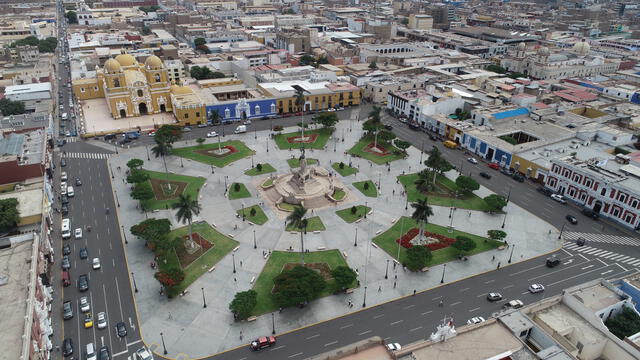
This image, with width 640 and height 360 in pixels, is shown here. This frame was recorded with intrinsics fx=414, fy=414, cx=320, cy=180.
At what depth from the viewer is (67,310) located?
216 ft

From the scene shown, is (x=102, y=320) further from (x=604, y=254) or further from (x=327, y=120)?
(x=604, y=254)

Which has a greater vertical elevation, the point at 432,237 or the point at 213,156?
the point at 213,156

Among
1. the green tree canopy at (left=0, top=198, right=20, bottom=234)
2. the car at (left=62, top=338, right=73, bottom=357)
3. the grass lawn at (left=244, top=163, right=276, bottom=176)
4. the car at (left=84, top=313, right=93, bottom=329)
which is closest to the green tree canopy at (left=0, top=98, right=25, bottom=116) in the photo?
the green tree canopy at (left=0, top=198, right=20, bottom=234)

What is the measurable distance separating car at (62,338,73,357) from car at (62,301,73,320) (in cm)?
506

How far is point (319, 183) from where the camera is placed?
103875 mm

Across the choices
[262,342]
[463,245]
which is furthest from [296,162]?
[262,342]

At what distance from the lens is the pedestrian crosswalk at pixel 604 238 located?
3398 inches

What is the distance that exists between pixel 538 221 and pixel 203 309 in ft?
241

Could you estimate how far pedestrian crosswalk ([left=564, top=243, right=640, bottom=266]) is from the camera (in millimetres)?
80250

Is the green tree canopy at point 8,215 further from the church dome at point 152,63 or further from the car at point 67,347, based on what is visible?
the church dome at point 152,63

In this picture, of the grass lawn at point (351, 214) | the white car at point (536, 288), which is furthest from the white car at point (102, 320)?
the white car at point (536, 288)

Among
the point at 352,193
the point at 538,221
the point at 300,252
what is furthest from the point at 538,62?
the point at 300,252

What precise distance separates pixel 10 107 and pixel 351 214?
121589 mm

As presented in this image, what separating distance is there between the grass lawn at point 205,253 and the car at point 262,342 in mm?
17755
